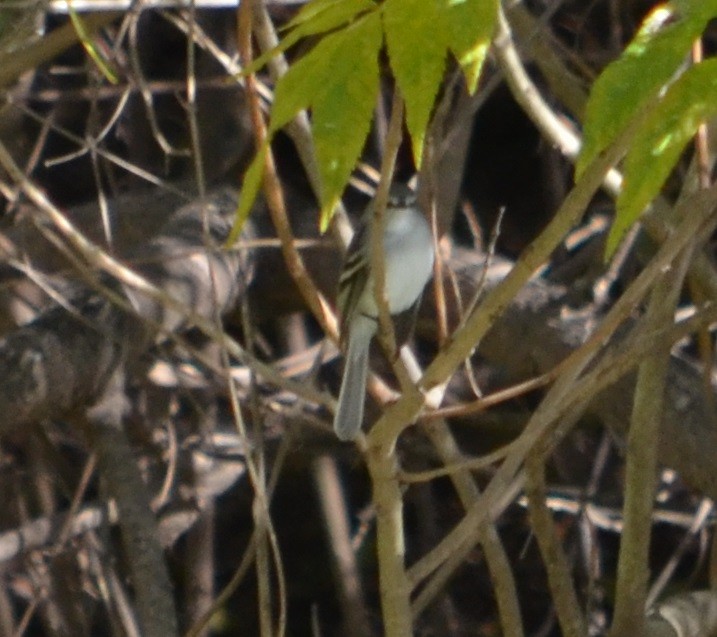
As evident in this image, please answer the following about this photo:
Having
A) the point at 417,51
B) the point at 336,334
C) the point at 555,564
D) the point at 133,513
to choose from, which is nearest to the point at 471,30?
the point at 417,51

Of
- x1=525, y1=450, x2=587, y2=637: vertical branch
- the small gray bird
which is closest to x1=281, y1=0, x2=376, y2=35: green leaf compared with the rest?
x1=525, y1=450, x2=587, y2=637: vertical branch

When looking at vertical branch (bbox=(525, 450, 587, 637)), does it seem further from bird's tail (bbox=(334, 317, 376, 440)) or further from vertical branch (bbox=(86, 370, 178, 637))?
vertical branch (bbox=(86, 370, 178, 637))

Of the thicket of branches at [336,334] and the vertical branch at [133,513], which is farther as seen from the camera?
the vertical branch at [133,513]

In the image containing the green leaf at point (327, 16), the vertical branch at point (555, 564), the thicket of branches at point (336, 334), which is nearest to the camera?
the green leaf at point (327, 16)

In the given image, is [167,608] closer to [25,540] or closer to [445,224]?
[25,540]

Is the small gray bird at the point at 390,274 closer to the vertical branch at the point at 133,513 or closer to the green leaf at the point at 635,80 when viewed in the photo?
the vertical branch at the point at 133,513

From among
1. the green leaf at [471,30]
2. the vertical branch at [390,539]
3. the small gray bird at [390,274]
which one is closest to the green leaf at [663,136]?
the green leaf at [471,30]

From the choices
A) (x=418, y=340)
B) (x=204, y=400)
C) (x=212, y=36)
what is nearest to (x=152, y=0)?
(x=212, y=36)
